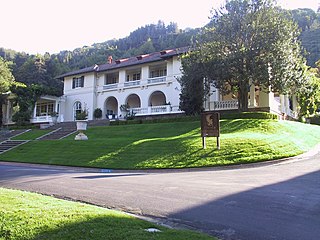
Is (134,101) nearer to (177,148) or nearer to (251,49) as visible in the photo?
(251,49)

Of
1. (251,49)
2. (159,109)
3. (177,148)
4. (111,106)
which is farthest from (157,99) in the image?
(177,148)

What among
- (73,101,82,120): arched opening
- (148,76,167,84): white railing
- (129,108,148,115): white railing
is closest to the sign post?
(129,108,148,115): white railing

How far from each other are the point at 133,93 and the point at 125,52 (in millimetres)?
37171

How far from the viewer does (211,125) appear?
1675cm

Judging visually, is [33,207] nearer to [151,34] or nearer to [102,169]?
[102,169]

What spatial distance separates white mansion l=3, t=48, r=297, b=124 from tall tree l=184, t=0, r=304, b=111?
541cm

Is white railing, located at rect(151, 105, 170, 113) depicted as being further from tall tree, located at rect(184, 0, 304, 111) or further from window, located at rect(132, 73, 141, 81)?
tall tree, located at rect(184, 0, 304, 111)

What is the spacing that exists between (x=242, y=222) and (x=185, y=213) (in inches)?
47.4

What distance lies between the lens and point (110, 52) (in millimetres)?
73688

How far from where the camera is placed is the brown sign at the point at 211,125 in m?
16.6

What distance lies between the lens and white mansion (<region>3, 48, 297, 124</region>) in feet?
116

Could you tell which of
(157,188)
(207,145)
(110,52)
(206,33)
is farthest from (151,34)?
(157,188)

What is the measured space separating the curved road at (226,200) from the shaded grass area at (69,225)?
99 cm

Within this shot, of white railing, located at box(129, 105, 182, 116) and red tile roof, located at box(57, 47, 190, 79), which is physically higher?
red tile roof, located at box(57, 47, 190, 79)
